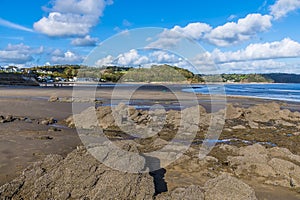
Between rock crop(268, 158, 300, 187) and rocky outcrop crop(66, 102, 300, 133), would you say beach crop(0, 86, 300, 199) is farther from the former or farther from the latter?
rocky outcrop crop(66, 102, 300, 133)

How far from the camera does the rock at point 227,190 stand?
23.0ft

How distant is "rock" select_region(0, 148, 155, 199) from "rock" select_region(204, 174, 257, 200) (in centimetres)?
152

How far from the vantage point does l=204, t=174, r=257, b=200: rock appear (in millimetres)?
7008

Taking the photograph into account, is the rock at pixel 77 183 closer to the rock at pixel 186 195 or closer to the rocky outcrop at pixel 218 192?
the rock at pixel 186 195

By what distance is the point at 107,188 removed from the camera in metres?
7.25

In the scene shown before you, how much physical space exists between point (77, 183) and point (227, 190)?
3.84 meters

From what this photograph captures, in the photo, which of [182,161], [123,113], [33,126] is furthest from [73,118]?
[182,161]

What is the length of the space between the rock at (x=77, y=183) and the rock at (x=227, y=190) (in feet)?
5.00

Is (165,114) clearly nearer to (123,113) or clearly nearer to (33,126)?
(123,113)

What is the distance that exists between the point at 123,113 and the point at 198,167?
1057 cm

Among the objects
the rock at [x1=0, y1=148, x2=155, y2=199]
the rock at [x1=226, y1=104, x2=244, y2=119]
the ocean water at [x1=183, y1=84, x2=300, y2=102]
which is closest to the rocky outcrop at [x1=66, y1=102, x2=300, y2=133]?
the rock at [x1=226, y1=104, x2=244, y2=119]

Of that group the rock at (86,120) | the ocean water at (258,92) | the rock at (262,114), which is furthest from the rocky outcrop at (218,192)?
the ocean water at (258,92)

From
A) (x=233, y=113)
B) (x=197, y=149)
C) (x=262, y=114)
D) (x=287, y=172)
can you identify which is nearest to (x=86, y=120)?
(x=197, y=149)

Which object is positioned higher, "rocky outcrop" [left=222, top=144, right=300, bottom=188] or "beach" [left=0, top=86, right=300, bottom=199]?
"rocky outcrop" [left=222, top=144, right=300, bottom=188]
